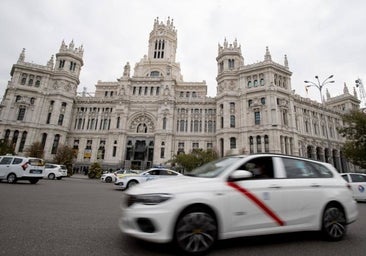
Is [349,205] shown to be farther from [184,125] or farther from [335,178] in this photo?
[184,125]

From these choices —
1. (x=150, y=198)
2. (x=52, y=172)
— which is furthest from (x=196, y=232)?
(x=52, y=172)

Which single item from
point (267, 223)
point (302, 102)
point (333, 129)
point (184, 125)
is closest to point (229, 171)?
point (267, 223)

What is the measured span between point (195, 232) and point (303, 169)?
2.95 metres

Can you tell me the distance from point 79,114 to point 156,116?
799 inches

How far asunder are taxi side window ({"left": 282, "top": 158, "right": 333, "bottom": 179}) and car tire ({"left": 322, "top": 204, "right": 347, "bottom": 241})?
74 centimetres

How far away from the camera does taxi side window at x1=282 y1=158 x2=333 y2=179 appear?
4523 millimetres

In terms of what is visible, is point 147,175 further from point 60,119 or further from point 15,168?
point 60,119

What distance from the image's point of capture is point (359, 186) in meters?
13.0

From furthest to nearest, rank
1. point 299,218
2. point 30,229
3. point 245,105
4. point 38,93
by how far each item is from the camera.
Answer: point 38,93 → point 245,105 → point 30,229 → point 299,218

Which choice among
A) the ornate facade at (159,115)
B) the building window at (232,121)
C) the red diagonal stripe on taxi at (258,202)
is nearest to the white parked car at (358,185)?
the red diagonal stripe on taxi at (258,202)

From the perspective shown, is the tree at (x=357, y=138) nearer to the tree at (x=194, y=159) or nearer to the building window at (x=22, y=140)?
the tree at (x=194, y=159)

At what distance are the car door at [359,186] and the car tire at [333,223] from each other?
11.1 m

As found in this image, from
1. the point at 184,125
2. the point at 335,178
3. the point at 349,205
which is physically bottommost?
the point at 349,205

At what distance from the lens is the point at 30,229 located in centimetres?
459
